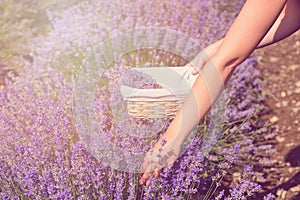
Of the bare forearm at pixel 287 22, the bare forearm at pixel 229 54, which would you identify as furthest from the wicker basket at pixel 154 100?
the bare forearm at pixel 229 54

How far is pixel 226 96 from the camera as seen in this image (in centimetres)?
328

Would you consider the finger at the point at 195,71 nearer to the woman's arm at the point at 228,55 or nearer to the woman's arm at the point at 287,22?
the woman's arm at the point at 287,22

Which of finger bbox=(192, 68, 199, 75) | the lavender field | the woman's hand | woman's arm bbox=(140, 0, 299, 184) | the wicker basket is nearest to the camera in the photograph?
woman's arm bbox=(140, 0, 299, 184)

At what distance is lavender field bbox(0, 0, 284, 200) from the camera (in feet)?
7.16

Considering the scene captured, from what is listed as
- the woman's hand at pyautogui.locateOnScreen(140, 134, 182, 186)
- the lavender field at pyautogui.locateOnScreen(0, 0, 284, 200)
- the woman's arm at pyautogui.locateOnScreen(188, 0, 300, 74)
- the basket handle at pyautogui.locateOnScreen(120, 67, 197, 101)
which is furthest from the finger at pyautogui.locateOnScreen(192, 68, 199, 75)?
the woman's hand at pyautogui.locateOnScreen(140, 134, 182, 186)

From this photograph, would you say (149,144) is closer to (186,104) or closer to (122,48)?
(186,104)

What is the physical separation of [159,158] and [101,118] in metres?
0.46

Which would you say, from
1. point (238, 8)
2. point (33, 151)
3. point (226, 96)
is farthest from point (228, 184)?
point (238, 8)

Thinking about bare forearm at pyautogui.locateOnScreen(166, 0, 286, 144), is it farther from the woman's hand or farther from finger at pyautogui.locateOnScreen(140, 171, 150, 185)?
finger at pyautogui.locateOnScreen(140, 171, 150, 185)

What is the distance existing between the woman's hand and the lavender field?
1.8 inches

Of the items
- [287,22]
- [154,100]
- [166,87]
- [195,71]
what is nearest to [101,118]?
[154,100]

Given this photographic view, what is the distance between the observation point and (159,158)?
2.05 meters

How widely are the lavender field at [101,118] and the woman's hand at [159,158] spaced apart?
1.8 inches

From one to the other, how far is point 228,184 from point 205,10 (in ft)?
6.06
